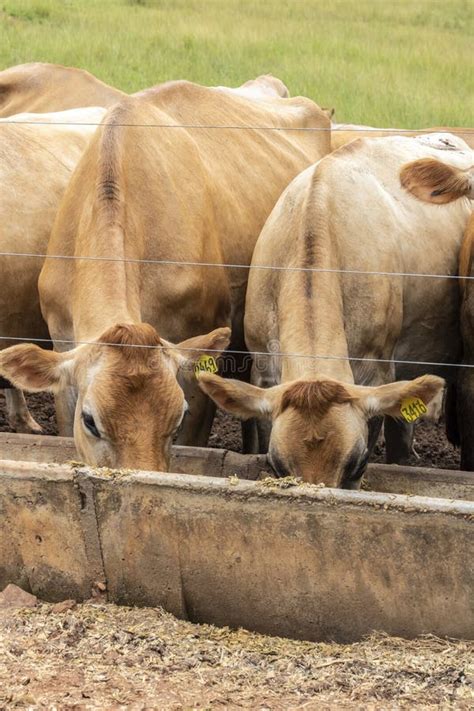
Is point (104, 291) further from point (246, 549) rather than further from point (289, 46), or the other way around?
point (289, 46)

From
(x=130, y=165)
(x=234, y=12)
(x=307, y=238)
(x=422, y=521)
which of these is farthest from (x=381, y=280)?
(x=234, y=12)

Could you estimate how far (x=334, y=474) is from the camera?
4680 millimetres

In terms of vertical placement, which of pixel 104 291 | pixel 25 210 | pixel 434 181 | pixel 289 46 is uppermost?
pixel 289 46

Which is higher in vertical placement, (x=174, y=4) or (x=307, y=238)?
(x=174, y=4)

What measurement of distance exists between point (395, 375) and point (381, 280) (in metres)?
0.76

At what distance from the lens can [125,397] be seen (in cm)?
474

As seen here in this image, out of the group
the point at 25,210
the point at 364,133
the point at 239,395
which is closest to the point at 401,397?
the point at 239,395

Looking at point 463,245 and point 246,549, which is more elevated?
point 463,245

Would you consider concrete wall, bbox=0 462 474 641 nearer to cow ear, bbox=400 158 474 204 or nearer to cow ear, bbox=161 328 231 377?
cow ear, bbox=161 328 231 377

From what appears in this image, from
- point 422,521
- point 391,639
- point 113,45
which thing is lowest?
point 391,639

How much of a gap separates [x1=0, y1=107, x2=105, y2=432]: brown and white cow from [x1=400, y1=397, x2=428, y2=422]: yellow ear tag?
2.32 metres

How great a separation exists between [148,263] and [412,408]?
150 centimetres

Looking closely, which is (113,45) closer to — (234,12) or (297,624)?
(234,12)

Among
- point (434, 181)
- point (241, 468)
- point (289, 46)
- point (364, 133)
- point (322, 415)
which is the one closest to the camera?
point (322, 415)
